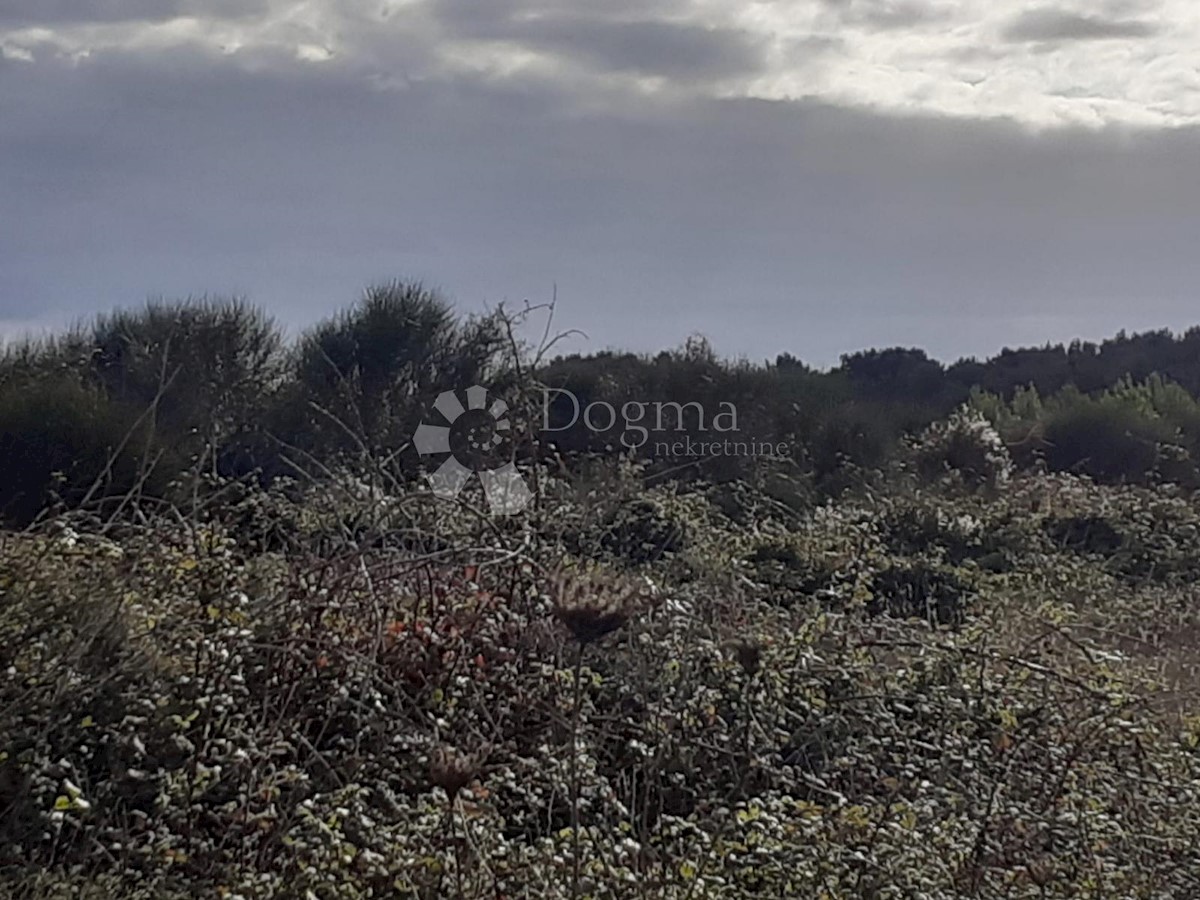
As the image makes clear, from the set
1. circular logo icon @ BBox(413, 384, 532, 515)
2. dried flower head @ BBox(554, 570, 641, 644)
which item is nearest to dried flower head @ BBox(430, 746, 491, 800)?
dried flower head @ BBox(554, 570, 641, 644)

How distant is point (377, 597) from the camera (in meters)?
4.99

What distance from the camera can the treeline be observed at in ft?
34.5

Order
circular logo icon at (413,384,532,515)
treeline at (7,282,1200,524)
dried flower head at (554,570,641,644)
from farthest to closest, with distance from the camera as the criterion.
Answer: treeline at (7,282,1200,524), circular logo icon at (413,384,532,515), dried flower head at (554,570,641,644)

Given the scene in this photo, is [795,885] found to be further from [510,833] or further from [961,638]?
[961,638]

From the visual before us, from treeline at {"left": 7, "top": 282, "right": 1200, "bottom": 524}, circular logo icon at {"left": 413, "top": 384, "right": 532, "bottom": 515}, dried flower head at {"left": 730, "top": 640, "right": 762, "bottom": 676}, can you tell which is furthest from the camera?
treeline at {"left": 7, "top": 282, "right": 1200, "bottom": 524}

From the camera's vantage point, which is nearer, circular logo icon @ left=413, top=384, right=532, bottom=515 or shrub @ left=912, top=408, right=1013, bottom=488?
circular logo icon @ left=413, top=384, right=532, bottom=515

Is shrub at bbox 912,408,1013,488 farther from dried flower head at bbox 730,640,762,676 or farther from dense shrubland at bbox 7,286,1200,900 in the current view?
dried flower head at bbox 730,640,762,676

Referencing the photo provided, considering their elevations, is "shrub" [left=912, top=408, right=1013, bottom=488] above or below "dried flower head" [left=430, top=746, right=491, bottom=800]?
above

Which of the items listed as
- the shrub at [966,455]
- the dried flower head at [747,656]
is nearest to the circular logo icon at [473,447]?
the dried flower head at [747,656]

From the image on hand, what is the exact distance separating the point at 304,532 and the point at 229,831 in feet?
8.66

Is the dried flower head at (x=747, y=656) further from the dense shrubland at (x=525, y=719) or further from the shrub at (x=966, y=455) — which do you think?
the shrub at (x=966, y=455)

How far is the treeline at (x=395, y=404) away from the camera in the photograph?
→ 10508 mm

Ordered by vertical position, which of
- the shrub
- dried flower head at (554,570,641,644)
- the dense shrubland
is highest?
the shrub

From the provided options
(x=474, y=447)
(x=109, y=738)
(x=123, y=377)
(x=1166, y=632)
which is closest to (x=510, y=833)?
(x=109, y=738)
